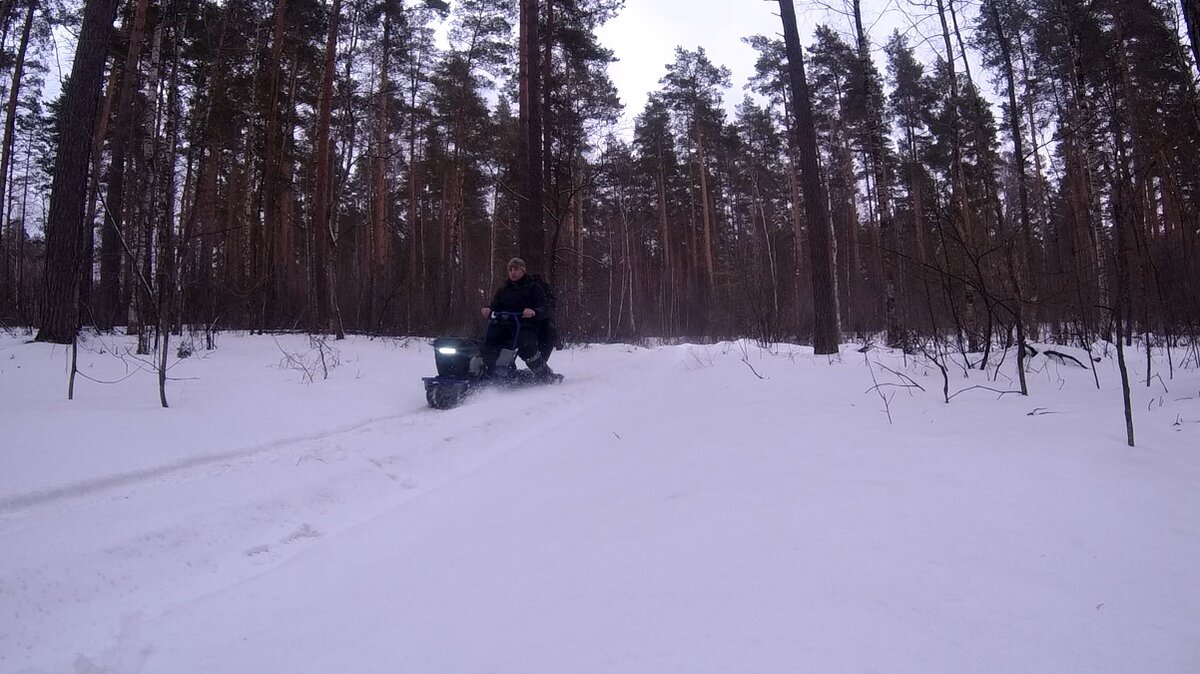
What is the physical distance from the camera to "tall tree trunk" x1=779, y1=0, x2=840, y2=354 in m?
8.68

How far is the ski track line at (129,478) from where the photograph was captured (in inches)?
103

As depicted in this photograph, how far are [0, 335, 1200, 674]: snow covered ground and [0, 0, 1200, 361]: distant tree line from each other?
173cm

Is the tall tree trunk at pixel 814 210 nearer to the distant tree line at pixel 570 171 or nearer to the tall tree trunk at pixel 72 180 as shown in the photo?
the distant tree line at pixel 570 171

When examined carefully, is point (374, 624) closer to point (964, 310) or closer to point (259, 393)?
point (259, 393)

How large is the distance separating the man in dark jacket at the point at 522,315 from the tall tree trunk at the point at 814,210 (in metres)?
4.52

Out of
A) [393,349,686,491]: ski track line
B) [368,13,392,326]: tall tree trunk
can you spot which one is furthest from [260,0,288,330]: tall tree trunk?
[393,349,686,491]: ski track line

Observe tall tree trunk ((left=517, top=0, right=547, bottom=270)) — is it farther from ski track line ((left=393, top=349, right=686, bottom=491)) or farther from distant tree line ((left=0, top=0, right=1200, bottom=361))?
ski track line ((left=393, top=349, right=686, bottom=491))

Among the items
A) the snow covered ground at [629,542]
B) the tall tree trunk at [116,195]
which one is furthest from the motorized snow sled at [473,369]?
the tall tree trunk at [116,195]

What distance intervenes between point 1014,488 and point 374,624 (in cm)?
232

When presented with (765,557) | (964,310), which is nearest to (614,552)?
(765,557)

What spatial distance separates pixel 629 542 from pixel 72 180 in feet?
30.3

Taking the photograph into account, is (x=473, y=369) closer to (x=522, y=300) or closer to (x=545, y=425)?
(x=522, y=300)

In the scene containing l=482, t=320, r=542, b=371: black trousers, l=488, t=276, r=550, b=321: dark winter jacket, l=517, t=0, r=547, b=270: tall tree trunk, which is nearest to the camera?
l=482, t=320, r=542, b=371: black trousers

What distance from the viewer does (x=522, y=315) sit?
6.64m
